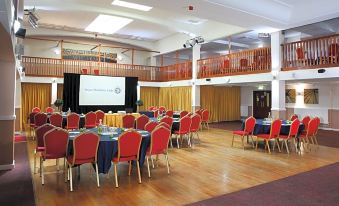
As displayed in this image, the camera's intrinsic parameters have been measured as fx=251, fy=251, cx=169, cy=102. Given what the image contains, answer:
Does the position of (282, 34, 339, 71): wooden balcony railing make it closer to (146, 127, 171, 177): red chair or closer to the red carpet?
the red carpet

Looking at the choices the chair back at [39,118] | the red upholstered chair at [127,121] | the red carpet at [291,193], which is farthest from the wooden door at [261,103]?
the chair back at [39,118]

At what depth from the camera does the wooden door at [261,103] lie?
15797mm

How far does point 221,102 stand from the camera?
15320 mm

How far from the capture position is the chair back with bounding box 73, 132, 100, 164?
3.92 meters

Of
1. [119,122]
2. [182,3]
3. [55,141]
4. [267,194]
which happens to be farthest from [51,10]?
[267,194]

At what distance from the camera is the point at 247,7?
7711 mm

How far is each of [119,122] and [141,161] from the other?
6685 millimetres

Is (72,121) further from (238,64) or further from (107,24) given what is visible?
(238,64)

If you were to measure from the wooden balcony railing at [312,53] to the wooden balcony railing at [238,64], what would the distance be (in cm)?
77

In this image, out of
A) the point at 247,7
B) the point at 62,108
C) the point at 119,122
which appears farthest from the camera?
the point at 62,108

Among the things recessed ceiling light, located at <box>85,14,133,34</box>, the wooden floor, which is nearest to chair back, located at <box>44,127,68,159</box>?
the wooden floor

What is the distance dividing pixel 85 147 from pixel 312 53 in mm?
7829

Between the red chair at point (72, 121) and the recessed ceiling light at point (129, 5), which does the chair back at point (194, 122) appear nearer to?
the red chair at point (72, 121)

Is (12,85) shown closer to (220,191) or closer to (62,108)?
(220,191)
